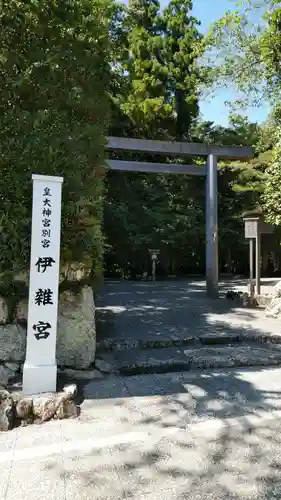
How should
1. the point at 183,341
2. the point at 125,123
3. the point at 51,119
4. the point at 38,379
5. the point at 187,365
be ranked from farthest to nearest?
the point at 125,123 → the point at 183,341 → the point at 187,365 → the point at 51,119 → the point at 38,379

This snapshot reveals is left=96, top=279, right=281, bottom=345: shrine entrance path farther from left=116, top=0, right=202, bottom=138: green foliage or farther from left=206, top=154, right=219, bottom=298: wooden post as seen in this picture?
left=116, top=0, right=202, bottom=138: green foliage

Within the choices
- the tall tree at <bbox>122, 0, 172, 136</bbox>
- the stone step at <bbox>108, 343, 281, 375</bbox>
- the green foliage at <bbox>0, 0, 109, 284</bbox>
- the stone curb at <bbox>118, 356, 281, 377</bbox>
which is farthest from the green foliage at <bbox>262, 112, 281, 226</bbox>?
the green foliage at <bbox>0, 0, 109, 284</bbox>

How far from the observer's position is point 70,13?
4062 mm

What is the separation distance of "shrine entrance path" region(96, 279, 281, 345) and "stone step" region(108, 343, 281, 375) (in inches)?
14.4

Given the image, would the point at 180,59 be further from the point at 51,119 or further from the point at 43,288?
the point at 43,288

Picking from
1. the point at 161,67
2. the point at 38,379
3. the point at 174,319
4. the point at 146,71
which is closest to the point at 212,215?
the point at 174,319

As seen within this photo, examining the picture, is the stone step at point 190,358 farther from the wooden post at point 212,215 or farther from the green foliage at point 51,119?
the wooden post at point 212,215

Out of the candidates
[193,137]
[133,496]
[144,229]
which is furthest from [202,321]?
[193,137]

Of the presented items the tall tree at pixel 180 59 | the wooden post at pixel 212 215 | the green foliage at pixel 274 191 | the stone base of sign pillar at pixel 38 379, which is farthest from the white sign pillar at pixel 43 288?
the tall tree at pixel 180 59

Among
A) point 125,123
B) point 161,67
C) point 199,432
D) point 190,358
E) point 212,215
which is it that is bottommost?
point 199,432

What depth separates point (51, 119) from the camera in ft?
12.7

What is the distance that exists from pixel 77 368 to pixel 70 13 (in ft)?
13.0

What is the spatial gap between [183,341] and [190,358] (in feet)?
Answer: 2.33

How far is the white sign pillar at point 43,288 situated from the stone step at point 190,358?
108 centimetres
